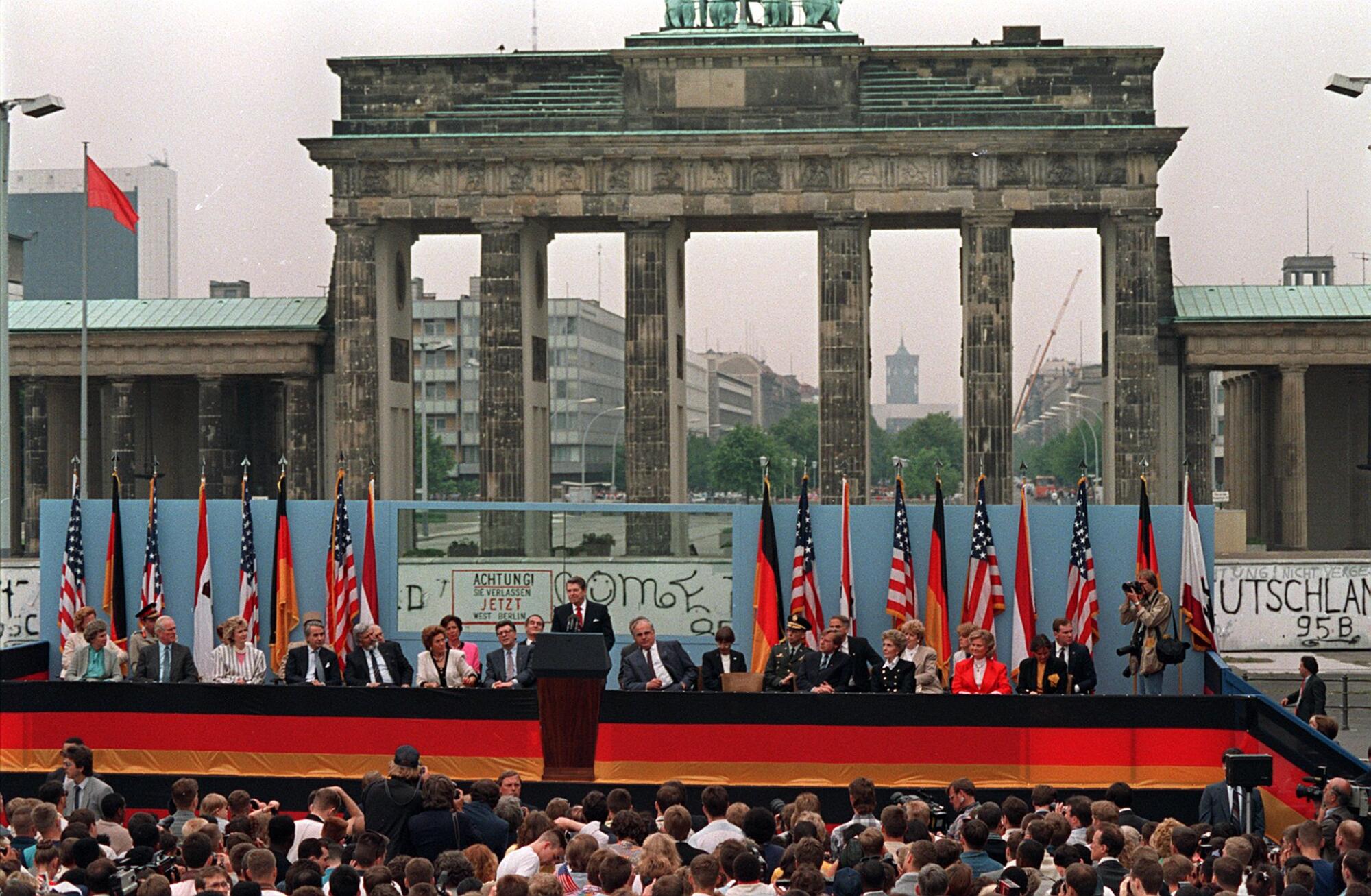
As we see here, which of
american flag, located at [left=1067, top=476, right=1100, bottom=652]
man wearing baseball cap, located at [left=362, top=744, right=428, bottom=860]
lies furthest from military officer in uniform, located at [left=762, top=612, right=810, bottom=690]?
man wearing baseball cap, located at [left=362, top=744, right=428, bottom=860]

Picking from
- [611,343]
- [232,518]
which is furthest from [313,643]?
[611,343]

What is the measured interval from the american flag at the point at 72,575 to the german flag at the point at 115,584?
0.34m

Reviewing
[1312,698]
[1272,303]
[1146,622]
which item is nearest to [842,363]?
[1272,303]

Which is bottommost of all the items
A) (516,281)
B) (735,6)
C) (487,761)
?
(487,761)

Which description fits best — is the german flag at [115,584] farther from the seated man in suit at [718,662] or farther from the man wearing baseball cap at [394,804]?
the man wearing baseball cap at [394,804]

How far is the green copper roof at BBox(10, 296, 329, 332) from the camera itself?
66875 millimetres

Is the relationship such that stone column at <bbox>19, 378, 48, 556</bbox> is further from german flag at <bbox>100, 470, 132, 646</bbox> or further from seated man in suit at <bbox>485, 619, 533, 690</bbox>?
seated man in suit at <bbox>485, 619, 533, 690</bbox>

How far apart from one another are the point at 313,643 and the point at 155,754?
2177 mm

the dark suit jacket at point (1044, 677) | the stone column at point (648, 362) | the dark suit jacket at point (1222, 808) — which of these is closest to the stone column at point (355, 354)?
the stone column at point (648, 362)

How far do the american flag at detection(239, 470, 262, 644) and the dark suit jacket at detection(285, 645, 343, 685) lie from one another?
341cm

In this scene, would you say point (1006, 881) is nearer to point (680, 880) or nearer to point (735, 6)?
point (680, 880)

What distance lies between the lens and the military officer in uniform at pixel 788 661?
68.5ft

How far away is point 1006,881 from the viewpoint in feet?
38.0

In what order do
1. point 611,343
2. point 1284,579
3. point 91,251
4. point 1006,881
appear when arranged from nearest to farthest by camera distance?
point 1006,881 < point 1284,579 < point 91,251 < point 611,343
